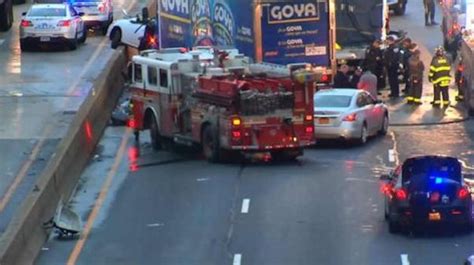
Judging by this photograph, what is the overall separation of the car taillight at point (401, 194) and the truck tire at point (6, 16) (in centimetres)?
2892

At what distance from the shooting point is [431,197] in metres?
25.4

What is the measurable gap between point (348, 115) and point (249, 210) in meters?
7.81

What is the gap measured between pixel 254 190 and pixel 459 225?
553 centimetres

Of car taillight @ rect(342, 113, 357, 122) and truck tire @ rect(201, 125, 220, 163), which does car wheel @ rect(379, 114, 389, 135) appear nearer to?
car taillight @ rect(342, 113, 357, 122)

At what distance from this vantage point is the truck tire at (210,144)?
33.1 meters

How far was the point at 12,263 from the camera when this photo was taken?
73.8ft

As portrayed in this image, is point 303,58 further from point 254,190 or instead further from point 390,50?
point 254,190

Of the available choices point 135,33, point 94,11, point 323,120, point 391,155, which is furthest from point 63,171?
point 94,11

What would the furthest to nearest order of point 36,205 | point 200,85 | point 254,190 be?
point 200,85, point 254,190, point 36,205

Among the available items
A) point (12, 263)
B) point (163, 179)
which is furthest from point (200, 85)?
point (12, 263)

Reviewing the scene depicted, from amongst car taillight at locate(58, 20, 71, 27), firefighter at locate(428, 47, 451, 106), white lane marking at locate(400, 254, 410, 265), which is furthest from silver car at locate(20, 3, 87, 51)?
white lane marking at locate(400, 254, 410, 265)

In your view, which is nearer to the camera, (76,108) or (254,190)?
(254,190)

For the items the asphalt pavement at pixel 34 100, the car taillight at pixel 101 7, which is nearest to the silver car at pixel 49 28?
the asphalt pavement at pixel 34 100

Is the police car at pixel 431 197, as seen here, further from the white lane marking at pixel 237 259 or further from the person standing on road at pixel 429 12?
the person standing on road at pixel 429 12
